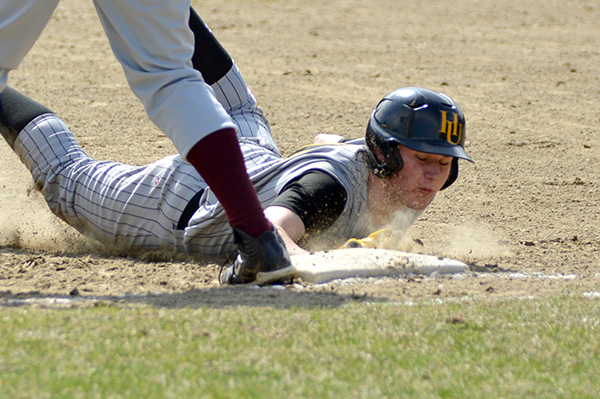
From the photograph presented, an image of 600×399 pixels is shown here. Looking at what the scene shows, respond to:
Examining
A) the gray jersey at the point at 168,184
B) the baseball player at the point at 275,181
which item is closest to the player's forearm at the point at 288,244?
the baseball player at the point at 275,181

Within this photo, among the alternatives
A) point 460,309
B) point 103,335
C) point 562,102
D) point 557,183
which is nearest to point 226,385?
point 103,335

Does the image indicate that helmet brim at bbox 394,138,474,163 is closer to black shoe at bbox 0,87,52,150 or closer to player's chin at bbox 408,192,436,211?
player's chin at bbox 408,192,436,211

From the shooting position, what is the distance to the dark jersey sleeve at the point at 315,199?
2717 mm

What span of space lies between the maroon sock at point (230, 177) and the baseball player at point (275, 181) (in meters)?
0.25

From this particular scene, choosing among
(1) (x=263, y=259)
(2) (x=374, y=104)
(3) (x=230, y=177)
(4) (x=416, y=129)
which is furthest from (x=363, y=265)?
(2) (x=374, y=104)

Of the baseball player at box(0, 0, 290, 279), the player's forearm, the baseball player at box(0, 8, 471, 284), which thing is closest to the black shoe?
the baseball player at box(0, 8, 471, 284)

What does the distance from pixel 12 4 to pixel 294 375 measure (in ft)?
4.75

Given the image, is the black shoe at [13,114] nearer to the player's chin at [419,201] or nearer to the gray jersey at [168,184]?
the gray jersey at [168,184]

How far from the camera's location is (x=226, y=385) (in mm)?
1515

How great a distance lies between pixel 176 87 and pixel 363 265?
2.92 feet

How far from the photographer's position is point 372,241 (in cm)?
288

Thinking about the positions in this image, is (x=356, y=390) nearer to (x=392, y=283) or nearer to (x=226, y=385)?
(x=226, y=385)

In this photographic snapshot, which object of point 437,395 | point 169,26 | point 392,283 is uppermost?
point 169,26

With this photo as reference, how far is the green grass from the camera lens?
1.52 metres
